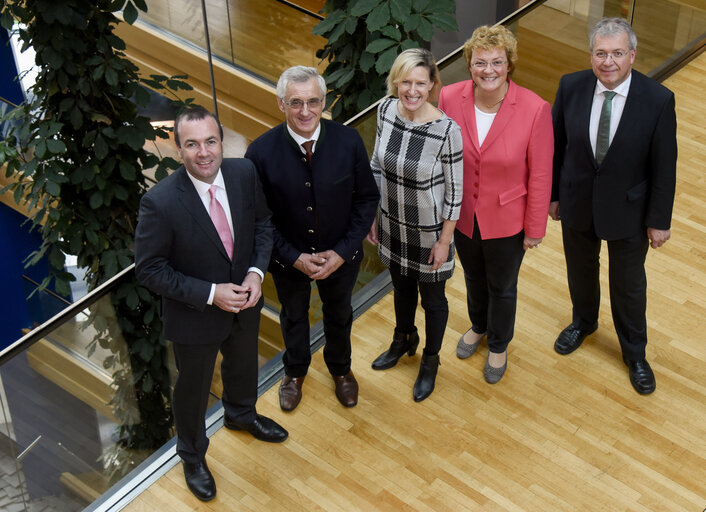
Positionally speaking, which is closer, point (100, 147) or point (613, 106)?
point (613, 106)

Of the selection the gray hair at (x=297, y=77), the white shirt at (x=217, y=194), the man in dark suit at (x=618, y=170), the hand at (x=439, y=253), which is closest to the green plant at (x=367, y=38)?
the man in dark suit at (x=618, y=170)

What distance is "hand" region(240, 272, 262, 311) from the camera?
3.39m

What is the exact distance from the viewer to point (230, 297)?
10.8 ft

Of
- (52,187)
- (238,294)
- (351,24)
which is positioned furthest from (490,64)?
(52,187)

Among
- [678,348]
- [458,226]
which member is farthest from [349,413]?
[678,348]

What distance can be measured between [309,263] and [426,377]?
896mm

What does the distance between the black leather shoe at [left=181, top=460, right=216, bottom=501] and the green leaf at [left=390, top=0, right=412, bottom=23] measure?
2.96 meters

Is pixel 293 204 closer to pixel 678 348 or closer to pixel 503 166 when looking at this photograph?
pixel 503 166

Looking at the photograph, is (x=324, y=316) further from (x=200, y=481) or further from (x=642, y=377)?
(x=642, y=377)

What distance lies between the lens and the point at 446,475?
382 centimetres

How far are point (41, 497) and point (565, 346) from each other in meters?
2.45

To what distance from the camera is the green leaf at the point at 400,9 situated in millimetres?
5480

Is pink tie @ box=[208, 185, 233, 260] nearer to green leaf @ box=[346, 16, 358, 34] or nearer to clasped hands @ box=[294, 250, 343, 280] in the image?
clasped hands @ box=[294, 250, 343, 280]

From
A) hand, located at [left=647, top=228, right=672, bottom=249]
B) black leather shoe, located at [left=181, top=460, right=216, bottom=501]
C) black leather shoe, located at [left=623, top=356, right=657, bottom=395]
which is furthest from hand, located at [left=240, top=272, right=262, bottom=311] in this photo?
black leather shoe, located at [left=623, top=356, right=657, bottom=395]
